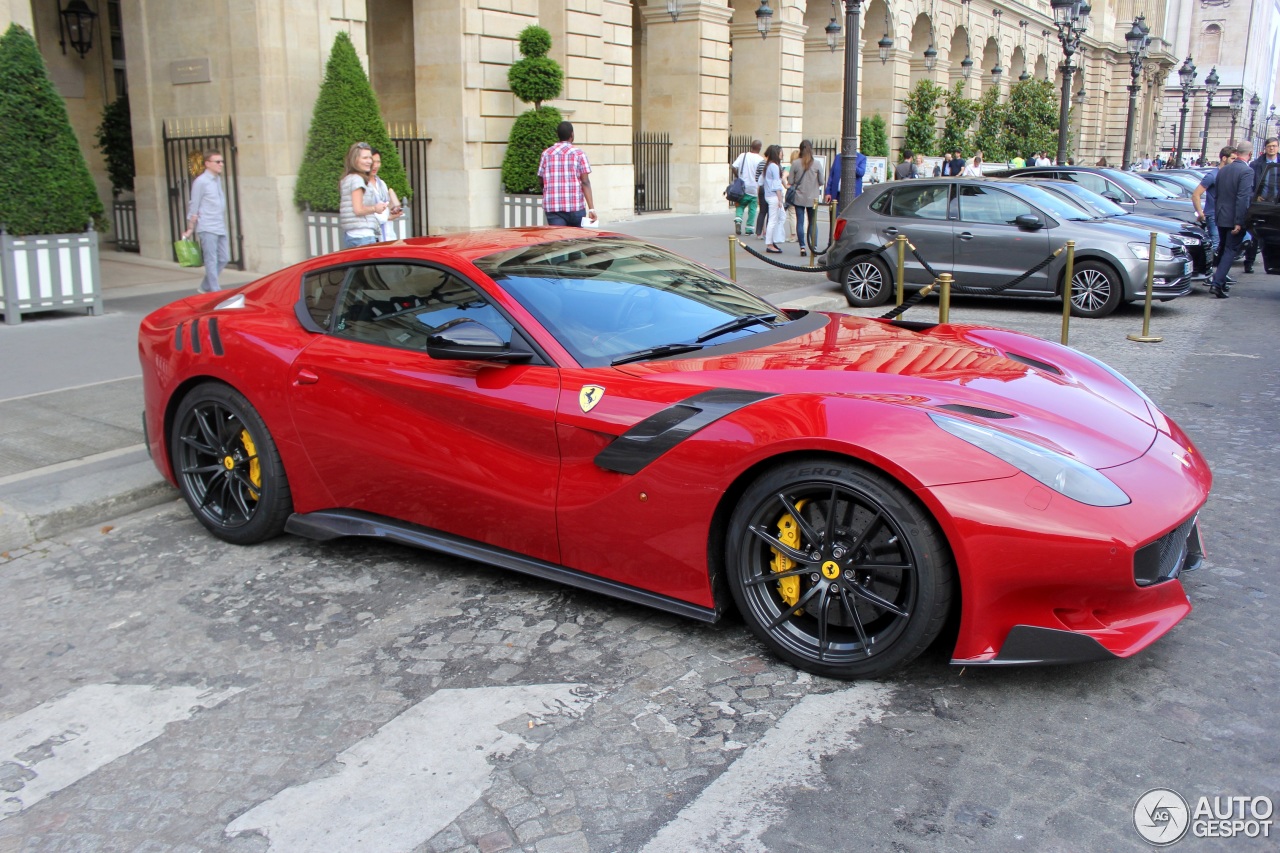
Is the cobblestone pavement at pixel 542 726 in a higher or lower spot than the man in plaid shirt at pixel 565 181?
lower

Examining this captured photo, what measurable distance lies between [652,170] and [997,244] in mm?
14425

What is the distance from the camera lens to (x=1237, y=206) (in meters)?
14.3

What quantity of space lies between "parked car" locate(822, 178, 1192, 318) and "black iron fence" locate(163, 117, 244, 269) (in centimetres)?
817

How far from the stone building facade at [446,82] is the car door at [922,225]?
7.28 m

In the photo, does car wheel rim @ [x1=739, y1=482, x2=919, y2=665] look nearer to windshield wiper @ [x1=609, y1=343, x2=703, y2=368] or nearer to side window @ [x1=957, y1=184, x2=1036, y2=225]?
windshield wiper @ [x1=609, y1=343, x2=703, y2=368]

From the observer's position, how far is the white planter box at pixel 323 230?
14.4 m

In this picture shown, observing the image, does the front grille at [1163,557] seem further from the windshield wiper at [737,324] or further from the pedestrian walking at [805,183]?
the pedestrian walking at [805,183]

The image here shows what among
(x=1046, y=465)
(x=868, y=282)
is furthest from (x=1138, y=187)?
(x=1046, y=465)

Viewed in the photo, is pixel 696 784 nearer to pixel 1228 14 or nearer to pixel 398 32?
pixel 398 32

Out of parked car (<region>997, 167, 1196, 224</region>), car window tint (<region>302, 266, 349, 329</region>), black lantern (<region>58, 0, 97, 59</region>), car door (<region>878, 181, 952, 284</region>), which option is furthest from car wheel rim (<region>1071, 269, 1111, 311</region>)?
black lantern (<region>58, 0, 97, 59</region>)

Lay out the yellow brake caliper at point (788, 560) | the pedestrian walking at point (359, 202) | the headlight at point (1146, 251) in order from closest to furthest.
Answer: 1. the yellow brake caliper at point (788, 560)
2. the pedestrian walking at point (359, 202)
3. the headlight at point (1146, 251)

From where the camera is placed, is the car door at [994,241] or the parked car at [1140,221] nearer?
the car door at [994,241]

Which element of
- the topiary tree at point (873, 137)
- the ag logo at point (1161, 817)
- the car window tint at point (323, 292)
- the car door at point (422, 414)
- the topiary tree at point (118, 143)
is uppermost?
the topiary tree at point (873, 137)

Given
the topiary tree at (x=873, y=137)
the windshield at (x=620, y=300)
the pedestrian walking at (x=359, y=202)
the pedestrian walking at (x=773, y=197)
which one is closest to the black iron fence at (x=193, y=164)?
the pedestrian walking at (x=359, y=202)
